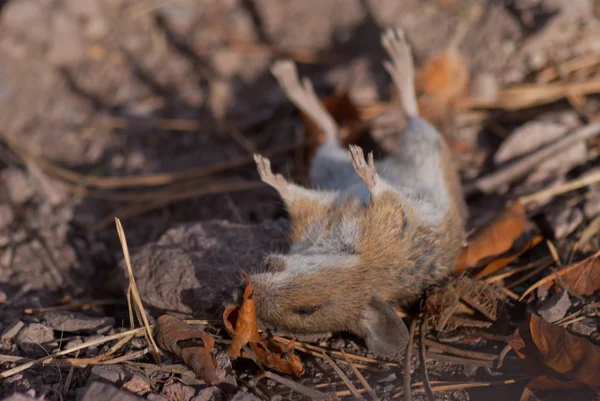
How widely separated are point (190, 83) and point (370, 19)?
6.93 feet

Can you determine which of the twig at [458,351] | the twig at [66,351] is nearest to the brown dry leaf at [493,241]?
the twig at [458,351]

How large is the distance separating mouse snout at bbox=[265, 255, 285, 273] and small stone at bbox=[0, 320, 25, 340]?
1.56 m

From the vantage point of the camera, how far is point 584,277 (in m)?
4.09

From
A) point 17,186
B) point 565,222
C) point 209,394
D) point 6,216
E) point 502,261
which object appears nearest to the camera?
point 209,394

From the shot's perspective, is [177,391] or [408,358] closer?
[177,391]

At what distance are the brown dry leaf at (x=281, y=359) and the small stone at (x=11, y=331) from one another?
4.67 ft

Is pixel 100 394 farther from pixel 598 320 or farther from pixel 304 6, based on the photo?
pixel 304 6

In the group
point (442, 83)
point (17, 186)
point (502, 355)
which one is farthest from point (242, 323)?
point (442, 83)

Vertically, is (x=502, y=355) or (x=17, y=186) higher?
(x=17, y=186)

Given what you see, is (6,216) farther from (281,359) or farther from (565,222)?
(565,222)

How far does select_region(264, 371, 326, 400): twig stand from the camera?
11.4 feet

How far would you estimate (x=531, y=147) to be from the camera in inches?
218

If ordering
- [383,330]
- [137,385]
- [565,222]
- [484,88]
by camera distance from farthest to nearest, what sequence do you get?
[484,88], [565,222], [383,330], [137,385]

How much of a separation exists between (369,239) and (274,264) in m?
0.75
